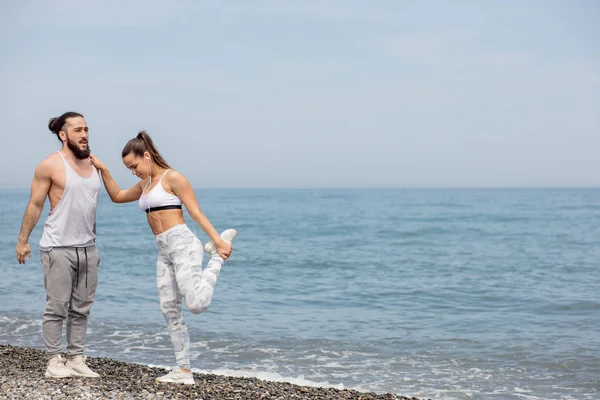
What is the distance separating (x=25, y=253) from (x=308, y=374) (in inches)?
162

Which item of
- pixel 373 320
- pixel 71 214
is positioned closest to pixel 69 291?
pixel 71 214

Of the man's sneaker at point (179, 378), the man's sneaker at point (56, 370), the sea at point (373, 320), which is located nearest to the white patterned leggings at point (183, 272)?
the man's sneaker at point (179, 378)

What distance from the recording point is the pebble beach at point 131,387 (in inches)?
196

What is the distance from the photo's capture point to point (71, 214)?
5156 mm

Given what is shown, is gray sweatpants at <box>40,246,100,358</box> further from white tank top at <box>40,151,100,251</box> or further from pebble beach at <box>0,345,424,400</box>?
pebble beach at <box>0,345,424,400</box>

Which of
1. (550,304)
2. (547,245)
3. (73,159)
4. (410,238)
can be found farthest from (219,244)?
(410,238)

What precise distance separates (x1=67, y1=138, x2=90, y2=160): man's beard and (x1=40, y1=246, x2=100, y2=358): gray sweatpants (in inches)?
29.2

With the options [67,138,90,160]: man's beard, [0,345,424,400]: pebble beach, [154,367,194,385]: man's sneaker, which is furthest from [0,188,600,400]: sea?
[67,138,90,160]: man's beard

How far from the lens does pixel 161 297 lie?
17.0 feet

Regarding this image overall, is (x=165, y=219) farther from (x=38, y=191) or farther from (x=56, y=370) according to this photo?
(x=56, y=370)

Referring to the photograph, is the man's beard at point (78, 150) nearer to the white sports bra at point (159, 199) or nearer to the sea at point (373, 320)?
the white sports bra at point (159, 199)

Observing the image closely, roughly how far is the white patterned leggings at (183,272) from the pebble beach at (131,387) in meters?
0.66

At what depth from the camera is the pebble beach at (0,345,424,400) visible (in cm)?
498

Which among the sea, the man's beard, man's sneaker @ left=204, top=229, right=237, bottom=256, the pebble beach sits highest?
the man's beard
